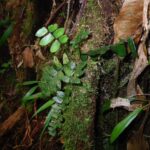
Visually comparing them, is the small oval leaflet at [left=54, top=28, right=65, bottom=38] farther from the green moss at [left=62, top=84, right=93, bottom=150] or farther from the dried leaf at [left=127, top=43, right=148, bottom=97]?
the dried leaf at [left=127, top=43, right=148, bottom=97]

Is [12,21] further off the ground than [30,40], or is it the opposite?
[12,21]

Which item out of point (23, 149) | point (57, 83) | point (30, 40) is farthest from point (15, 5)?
point (23, 149)

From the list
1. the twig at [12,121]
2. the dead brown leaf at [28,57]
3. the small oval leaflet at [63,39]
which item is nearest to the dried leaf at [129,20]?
the small oval leaflet at [63,39]

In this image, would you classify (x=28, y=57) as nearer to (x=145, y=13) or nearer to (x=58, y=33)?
(x=58, y=33)

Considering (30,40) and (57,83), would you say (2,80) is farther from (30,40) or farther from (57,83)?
(57,83)

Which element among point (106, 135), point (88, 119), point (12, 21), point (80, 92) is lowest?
point (106, 135)

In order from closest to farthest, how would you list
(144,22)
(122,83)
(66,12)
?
1. (144,22)
2. (122,83)
3. (66,12)

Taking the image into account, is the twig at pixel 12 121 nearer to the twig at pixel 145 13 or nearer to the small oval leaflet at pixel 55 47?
the small oval leaflet at pixel 55 47

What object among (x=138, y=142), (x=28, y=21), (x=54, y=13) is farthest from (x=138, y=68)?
(x=28, y=21)
